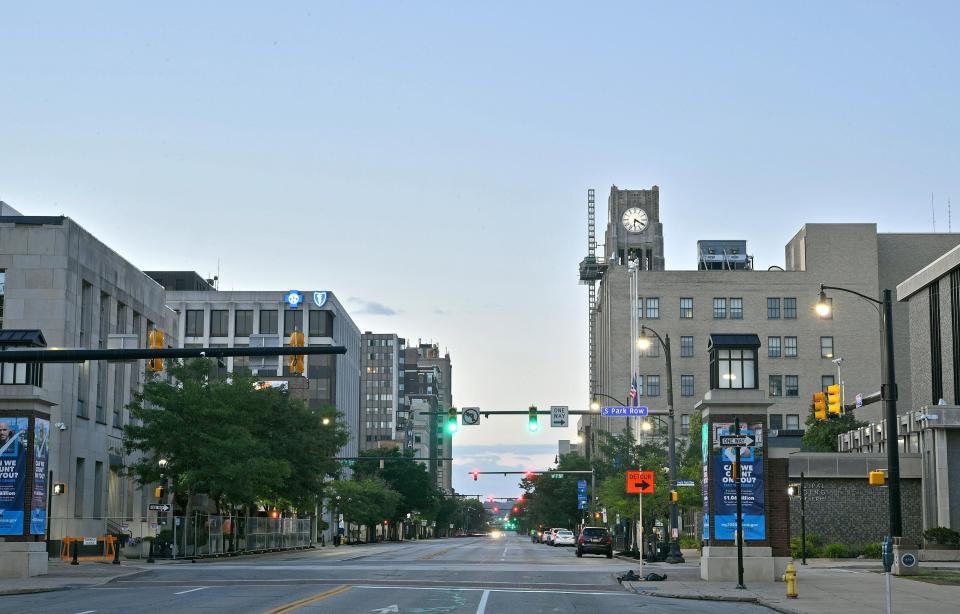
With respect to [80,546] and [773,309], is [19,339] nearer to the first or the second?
[80,546]

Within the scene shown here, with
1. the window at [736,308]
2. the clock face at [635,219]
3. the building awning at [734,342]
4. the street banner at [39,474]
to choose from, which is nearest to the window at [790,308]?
the window at [736,308]

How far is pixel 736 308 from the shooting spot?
428ft

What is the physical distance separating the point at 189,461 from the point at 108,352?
39.0m

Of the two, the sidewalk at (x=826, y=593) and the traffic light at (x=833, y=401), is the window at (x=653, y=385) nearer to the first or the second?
the traffic light at (x=833, y=401)

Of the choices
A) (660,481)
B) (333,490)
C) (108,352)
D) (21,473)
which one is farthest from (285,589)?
(333,490)

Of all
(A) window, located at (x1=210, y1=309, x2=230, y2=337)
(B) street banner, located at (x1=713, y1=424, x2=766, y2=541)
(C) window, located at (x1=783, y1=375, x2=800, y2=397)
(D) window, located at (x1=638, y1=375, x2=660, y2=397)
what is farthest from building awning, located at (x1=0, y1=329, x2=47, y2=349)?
(A) window, located at (x1=210, y1=309, x2=230, y2=337)

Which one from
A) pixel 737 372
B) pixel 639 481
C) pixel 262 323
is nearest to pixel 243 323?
pixel 262 323

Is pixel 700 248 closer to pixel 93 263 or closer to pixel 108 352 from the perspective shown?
pixel 93 263

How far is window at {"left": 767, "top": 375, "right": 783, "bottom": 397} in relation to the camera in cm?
12756

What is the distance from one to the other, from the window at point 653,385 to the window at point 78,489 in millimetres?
70422

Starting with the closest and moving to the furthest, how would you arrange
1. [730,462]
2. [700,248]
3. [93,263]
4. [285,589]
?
[285,589]
[730,462]
[93,263]
[700,248]

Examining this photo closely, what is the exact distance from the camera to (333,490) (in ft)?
401

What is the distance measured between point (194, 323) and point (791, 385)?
246 feet

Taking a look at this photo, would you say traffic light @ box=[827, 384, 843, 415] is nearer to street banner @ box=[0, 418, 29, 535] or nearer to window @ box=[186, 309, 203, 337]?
street banner @ box=[0, 418, 29, 535]
